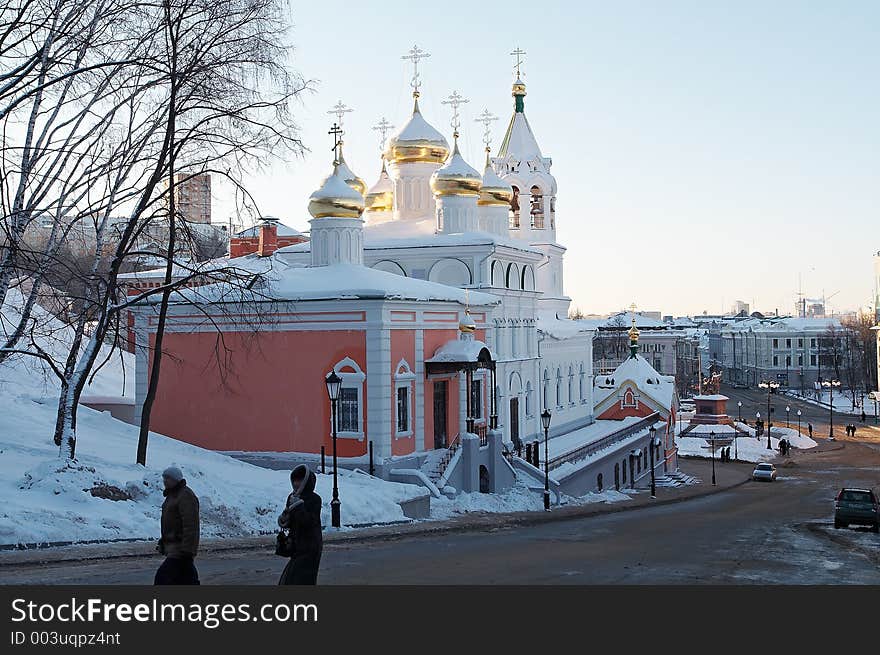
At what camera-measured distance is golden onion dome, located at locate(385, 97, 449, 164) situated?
118 ft

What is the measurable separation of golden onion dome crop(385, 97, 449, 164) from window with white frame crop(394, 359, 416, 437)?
45.2ft

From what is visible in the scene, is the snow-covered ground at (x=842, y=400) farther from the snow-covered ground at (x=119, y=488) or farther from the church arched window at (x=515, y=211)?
the snow-covered ground at (x=119, y=488)

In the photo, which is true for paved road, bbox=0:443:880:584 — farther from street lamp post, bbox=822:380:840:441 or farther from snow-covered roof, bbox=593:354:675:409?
street lamp post, bbox=822:380:840:441

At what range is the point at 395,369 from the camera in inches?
929

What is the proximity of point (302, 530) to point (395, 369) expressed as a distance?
16.1 metres

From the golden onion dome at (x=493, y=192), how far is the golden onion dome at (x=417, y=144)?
1.92m

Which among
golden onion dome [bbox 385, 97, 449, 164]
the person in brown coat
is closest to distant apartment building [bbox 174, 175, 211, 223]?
the person in brown coat

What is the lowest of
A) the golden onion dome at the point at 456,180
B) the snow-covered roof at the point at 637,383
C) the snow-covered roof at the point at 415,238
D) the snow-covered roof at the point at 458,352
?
the snow-covered roof at the point at 637,383

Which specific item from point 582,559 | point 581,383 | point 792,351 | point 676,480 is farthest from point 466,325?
point 792,351

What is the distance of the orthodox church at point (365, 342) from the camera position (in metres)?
23.4

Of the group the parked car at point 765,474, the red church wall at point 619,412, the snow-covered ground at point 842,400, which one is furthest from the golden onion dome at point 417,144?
the snow-covered ground at point 842,400

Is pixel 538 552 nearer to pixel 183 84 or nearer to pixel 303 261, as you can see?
pixel 183 84
